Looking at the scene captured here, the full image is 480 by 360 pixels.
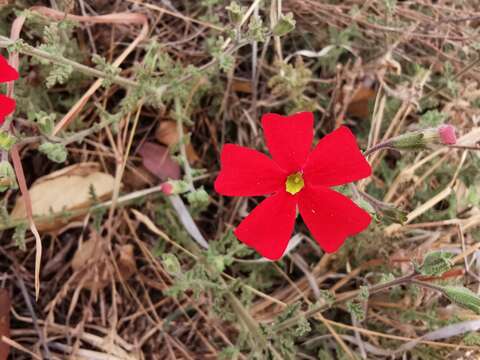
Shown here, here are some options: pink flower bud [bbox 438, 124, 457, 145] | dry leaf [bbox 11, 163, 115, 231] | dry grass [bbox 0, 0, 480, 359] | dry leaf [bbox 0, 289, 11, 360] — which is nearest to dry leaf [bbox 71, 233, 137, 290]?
dry grass [bbox 0, 0, 480, 359]

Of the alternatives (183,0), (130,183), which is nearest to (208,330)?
(130,183)

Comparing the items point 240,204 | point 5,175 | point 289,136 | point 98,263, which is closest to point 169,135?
point 240,204

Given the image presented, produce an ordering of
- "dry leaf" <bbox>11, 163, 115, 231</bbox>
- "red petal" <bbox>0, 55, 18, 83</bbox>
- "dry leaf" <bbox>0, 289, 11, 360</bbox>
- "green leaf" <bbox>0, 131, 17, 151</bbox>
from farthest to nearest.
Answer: "dry leaf" <bbox>11, 163, 115, 231</bbox>, "dry leaf" <bbox>0, 289, 11, 360</bbox>, "green leaf" <bbox>0, 131, 17, 151</bbox>, "red petal" <bbox>0, 55, 18, 83</bbox>

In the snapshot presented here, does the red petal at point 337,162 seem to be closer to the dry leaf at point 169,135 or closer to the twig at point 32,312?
the dry leaf at point 169,135

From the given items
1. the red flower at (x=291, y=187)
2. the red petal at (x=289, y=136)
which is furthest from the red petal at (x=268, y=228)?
the red petal at (x=289, y=136)

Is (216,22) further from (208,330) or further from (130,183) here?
(208,330)

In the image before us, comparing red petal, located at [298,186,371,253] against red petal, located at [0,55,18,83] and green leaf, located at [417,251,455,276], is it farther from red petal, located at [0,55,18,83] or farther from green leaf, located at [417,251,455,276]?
red petal, located at [0,55,18,83]
